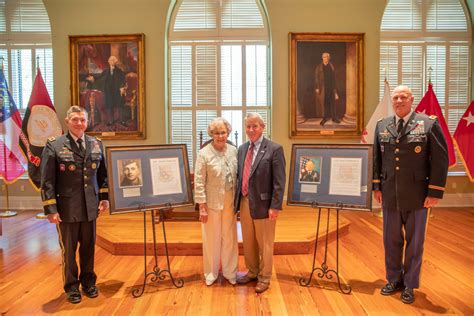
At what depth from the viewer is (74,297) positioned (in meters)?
2.94

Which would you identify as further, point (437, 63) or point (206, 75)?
point (437, 63)

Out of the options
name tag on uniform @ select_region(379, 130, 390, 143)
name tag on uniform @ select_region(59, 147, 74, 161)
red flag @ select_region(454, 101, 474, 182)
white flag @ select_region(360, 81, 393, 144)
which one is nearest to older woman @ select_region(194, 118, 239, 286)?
name tag on uniform @ select_region(59, 147, 74, 161)

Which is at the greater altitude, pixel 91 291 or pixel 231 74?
pixel 231 74

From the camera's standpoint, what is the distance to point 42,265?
152 inches

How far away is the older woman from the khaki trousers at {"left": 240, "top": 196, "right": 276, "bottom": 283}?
0.12m

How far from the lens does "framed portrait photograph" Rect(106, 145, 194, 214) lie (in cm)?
300

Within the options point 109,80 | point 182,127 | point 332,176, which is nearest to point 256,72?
point 182,127

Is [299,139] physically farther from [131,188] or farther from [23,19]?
[23,19]

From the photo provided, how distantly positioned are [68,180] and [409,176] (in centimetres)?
278

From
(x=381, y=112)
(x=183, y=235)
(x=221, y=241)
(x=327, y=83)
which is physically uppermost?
(x=327, y=83)

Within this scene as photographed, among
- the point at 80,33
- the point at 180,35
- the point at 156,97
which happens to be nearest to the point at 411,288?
the point at 156,97

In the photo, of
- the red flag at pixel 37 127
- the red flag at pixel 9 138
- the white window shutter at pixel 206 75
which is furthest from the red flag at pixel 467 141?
the red flag at pixel 9 138

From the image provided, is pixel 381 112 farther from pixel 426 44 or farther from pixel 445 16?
pixel 445 16

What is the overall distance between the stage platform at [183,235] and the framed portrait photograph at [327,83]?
6.69ft
